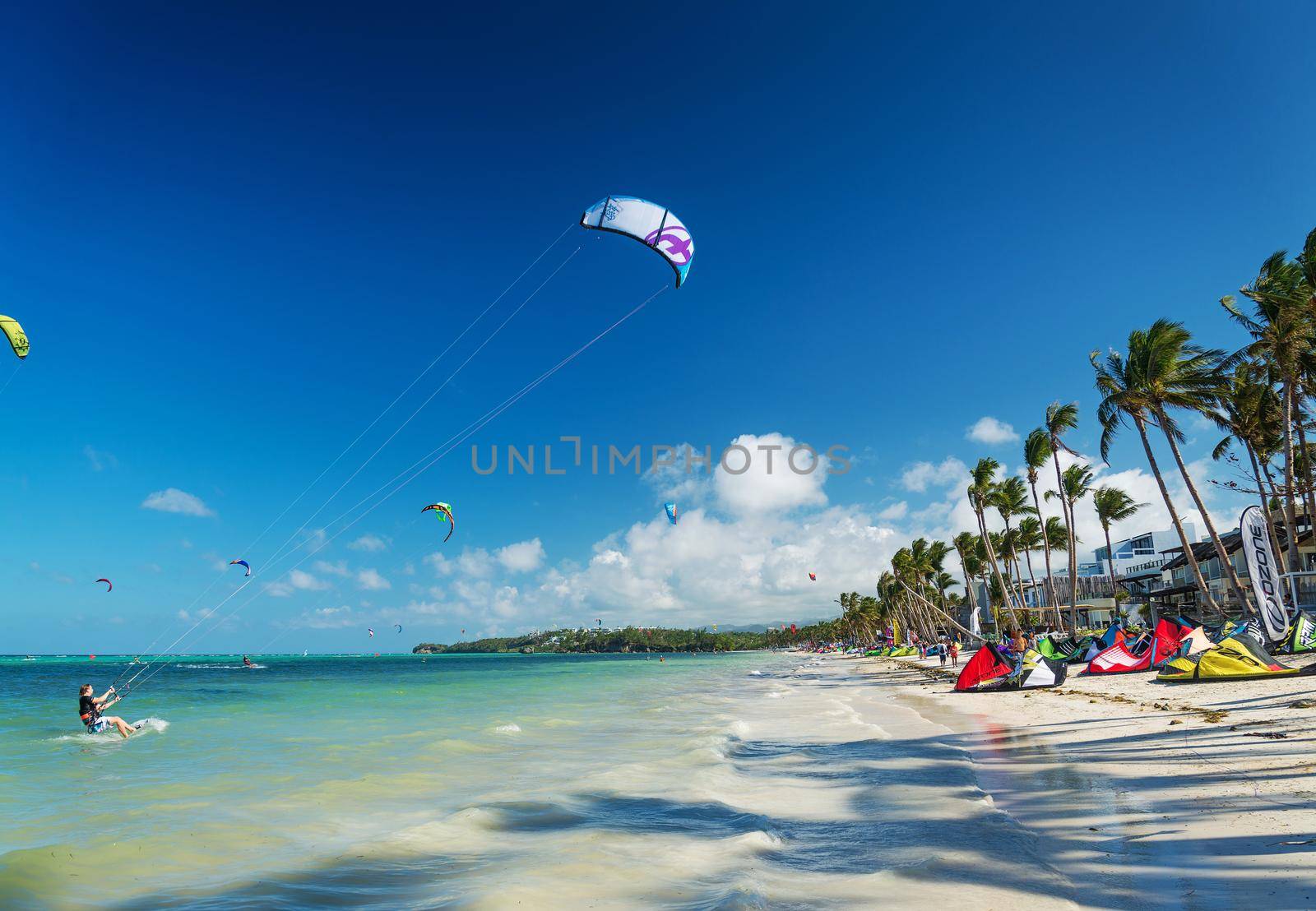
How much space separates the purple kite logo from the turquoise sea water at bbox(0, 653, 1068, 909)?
8.64m

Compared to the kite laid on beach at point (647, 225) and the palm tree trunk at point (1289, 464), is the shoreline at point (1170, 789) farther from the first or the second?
the kite laid on beach at point (647, 225)

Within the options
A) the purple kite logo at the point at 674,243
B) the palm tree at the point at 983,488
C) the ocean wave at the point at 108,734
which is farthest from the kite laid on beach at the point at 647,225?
the palm tree at the point at 983,488

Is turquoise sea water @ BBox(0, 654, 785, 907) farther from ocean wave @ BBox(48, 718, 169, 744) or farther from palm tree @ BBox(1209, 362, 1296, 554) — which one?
palm tree @ BBox(1209, 362, 1296, 554)

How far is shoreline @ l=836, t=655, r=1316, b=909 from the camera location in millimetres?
4531

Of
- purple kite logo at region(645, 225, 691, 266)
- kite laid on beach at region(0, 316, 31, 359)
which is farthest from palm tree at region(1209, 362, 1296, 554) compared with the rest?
kite laid on beach at region(0, 316, 31, 359)

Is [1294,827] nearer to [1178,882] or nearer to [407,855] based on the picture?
[1178,882]

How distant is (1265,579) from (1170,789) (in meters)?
12.7

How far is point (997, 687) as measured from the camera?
2050 cm

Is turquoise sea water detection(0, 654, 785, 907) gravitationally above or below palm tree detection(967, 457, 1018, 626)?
below

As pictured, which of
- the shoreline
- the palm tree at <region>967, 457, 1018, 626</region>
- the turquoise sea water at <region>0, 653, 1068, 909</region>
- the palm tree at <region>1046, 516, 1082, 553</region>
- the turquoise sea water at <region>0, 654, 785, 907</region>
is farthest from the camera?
the palm tree at <region>1046, 516, 1082, 553</region>

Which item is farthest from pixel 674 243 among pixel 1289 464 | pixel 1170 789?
pixel 1289 464

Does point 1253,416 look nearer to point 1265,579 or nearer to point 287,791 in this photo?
point 1265,579

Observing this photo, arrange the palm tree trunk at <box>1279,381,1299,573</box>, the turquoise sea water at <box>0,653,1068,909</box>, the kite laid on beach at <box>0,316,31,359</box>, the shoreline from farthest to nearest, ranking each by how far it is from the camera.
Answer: the palm tree trunk at <box>1279,381,1299,573</box>
the kite laid on beach at <box>0,316,31,359</box>
the turquoise sea water at <box>0,653,1068,909</box>
the shoreline

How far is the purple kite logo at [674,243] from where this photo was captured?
12438mm
